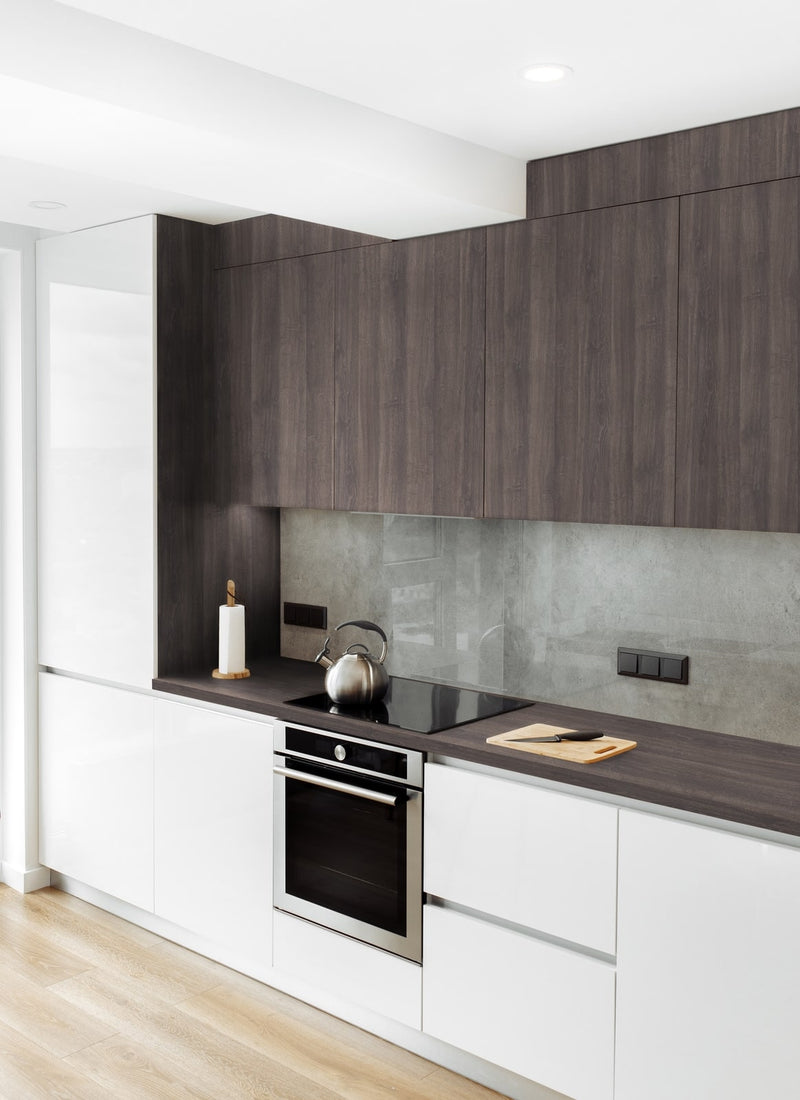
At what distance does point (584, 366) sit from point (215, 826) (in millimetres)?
1819

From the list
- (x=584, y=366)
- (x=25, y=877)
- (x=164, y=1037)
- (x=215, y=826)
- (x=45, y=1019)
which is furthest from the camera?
(x=25, y=877)

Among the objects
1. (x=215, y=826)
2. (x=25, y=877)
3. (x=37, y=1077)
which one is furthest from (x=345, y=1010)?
(x=25, y=877)

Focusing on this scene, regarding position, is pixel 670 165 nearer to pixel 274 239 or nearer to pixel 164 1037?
pixel 274 239

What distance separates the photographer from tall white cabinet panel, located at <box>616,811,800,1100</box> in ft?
7.12

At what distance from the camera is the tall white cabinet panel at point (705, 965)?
2.17 meters

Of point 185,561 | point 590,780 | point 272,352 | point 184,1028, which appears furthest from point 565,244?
point 184,1028

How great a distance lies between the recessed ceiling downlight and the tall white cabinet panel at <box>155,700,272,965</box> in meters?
1.91

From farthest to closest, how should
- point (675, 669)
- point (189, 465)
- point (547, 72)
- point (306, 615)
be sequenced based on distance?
1. point (306, 615)
2. point (189, 465)
3. point (675, 669)
4. point (547, 72)

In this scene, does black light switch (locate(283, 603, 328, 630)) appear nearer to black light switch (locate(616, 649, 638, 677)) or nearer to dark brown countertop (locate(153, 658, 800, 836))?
dark brown countertop (locate(153, 658, 800, 836))

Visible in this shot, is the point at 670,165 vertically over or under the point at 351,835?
over

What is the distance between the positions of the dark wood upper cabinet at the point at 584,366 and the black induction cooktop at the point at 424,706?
0.58 m

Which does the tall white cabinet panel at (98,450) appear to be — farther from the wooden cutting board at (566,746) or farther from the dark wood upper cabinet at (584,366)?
the wooden cutting board at (566,746)

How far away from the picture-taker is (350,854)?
2971mm

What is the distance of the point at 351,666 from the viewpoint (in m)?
3.10
